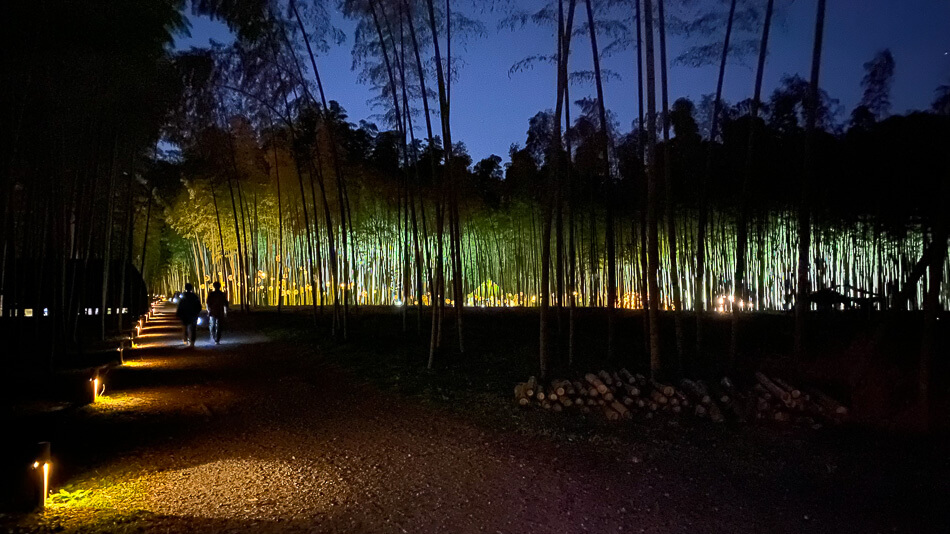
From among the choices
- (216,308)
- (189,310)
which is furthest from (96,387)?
(216,308)

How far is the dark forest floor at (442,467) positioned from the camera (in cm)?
436

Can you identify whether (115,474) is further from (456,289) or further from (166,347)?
(166,347)

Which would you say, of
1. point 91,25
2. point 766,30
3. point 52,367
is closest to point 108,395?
point 52,367

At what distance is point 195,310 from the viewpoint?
49.6 feet

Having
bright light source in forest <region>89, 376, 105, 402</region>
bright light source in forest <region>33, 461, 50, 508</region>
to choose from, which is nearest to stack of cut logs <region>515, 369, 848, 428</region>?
bright light source in forest <region>33, 461, 50, 508</region>

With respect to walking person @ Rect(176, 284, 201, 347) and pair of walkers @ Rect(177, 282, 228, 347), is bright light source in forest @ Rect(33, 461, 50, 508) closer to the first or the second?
pair of walkers @ Rect(177, 282, 228, 347)

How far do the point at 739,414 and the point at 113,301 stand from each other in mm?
19354

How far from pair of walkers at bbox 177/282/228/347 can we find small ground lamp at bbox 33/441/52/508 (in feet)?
34.9

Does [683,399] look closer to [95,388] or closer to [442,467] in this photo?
[442,467]

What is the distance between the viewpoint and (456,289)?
1063 cm

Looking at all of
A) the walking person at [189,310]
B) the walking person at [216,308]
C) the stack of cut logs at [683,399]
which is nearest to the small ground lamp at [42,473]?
the stack of cut logs at [683,399]

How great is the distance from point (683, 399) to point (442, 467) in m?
3.52

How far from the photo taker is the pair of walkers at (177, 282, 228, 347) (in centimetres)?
1490

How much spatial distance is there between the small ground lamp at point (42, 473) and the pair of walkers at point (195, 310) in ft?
34.9
